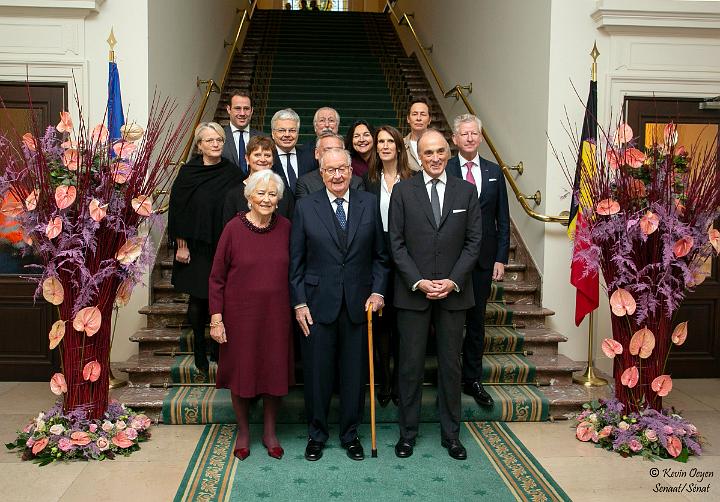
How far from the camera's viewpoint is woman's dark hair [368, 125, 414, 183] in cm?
435

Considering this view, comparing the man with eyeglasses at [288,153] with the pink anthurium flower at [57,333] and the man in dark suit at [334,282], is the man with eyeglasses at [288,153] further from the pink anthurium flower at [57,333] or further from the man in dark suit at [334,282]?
the pink anthurium flower at [57,333]

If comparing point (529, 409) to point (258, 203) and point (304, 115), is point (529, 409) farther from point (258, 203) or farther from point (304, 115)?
point (304, 115)

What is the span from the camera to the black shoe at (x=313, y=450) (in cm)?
407

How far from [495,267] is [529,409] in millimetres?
1022

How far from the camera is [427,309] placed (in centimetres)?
411

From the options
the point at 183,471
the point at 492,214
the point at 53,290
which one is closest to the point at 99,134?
the point at 53,290

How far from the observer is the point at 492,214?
4691 millimetres

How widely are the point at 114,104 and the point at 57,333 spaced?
6.77ft

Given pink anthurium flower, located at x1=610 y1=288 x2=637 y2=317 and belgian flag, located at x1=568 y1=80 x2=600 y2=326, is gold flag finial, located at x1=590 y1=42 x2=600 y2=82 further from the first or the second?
pink anthurium flower, located at x1=610 y1=288 x2=637 y2=317

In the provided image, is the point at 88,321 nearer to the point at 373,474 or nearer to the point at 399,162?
the point at 373,474

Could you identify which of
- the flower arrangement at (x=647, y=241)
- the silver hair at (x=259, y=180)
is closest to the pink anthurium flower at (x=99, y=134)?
the silver hair at (x=259, y=180)

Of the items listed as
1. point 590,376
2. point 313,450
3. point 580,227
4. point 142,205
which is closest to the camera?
point 313,450

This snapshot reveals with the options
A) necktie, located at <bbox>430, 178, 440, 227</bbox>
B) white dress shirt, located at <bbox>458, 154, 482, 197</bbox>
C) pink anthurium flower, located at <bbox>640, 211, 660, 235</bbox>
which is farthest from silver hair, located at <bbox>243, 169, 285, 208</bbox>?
pink anthurium flower, located at <bbox>640, 211, 660, 235</bbox>

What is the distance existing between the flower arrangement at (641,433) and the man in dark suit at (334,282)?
154cm
